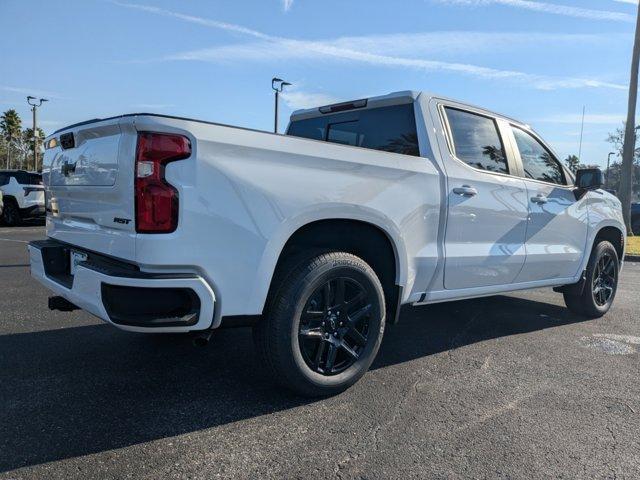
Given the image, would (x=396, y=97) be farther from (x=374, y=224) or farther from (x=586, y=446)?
(x=586, y=446)

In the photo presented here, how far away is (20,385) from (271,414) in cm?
159

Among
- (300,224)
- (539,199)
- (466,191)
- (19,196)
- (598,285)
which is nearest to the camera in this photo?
(300,224)

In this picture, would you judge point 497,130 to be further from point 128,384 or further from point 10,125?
point 10,125

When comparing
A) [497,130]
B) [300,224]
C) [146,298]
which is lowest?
[146,298]

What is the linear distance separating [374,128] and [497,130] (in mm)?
1082

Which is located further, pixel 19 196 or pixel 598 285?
pixel 19 196

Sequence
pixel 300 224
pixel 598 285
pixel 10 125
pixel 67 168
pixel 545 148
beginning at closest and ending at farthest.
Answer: pixel 300 224
pixel 67 168
pixel 545 148
pixel 598 285
pixel 10 125

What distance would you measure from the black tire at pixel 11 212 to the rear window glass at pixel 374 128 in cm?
1348

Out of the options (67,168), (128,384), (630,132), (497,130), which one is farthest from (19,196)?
(630,132)

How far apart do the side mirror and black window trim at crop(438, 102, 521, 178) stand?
91cm

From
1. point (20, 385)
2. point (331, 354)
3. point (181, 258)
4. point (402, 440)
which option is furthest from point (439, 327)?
point (20, 385)

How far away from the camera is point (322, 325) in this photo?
311 cm

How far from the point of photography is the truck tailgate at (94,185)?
2.59 meters

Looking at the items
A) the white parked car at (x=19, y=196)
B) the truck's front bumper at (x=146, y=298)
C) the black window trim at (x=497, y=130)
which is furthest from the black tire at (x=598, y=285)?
the white parked car at (x=19, y=196)
